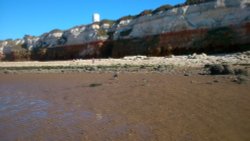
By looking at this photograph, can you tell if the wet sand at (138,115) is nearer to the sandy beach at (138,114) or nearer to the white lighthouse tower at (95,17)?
the sandy beach at (138,114)

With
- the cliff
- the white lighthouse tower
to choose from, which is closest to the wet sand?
the cliff

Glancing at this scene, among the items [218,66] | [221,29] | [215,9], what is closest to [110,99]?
[218,66]

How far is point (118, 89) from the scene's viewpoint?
1027 cm

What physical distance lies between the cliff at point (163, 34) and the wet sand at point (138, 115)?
16.8 m

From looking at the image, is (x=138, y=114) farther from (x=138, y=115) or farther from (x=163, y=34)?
(x=163, y=34)

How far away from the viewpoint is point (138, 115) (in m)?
6.52

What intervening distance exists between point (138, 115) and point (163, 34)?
26.0 meters

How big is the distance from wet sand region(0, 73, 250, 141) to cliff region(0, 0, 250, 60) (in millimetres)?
16773

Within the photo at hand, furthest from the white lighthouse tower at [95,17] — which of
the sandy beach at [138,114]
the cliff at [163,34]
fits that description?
the sandy beach at [138,114]

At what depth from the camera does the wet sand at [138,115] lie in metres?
5.19

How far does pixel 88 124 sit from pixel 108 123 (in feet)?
1.33

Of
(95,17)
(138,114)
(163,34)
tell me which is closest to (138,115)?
(138,114)

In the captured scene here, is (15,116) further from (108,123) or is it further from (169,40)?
(169,40)

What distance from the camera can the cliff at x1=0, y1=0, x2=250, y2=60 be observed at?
1006 inches
